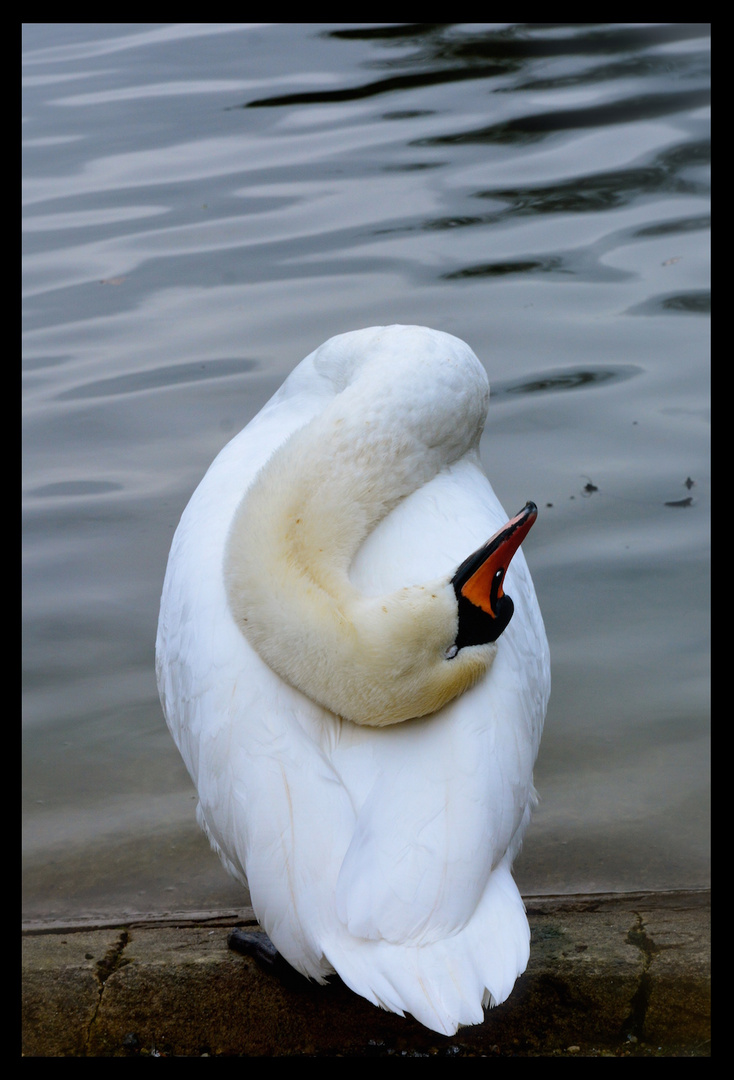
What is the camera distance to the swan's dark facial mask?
221 cm

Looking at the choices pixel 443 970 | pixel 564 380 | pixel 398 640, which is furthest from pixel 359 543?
pixel 564 380

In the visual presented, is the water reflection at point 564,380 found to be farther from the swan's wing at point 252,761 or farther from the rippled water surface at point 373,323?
the swan's wing at point 252,761

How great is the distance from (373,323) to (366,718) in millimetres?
4573

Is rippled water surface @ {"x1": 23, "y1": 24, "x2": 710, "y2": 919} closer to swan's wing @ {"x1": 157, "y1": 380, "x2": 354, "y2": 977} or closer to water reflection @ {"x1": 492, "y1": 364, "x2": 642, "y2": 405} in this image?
water reflection @ {"x1": 492, "y1": 364, "x2": 642, "y2": 405}

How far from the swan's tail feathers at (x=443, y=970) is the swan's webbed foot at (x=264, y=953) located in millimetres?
720

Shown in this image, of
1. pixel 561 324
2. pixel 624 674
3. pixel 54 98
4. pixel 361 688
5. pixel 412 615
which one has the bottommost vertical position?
pixel 624 674

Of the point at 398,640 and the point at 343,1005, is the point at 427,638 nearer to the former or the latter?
the point at 398,640

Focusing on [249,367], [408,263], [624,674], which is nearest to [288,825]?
[624,674]

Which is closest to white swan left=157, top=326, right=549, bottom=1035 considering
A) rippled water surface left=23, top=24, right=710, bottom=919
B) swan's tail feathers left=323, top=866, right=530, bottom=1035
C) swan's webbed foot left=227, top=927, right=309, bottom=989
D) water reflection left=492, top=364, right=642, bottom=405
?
swan's tail feathers left=323, top=866, right=530, bottom=1035

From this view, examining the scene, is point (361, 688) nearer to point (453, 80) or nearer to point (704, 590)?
point (704, 590)

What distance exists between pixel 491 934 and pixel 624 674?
7.23 ft

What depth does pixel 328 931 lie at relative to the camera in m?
2.17

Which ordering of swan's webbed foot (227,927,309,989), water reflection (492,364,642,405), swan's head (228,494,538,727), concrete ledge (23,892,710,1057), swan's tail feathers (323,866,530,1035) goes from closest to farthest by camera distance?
swan's tail feathers (323,866,530,1035)
swan's head (228,494,538,727)
concrete ledge (23,892,710,1057)
swan's webbed foot (227,927,309,989)
water reflection (492,364,642,405)

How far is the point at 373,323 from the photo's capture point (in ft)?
21.5
